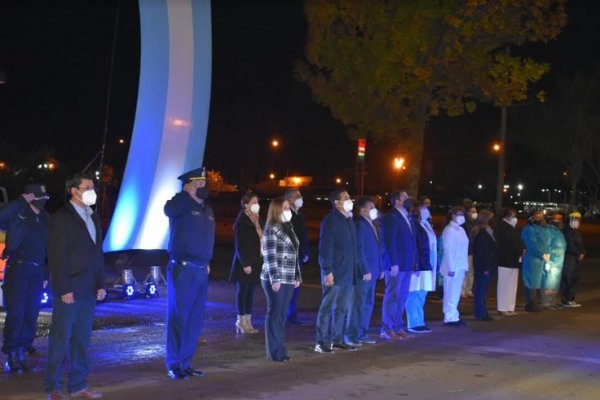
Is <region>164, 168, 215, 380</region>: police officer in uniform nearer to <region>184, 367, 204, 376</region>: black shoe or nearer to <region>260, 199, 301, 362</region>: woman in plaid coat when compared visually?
<region>184, 367, 204, 376</region>: black shoe

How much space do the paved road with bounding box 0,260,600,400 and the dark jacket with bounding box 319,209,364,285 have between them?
1009mm

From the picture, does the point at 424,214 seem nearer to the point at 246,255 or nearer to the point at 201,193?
the point at 246,255

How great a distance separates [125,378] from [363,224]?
12.5 feet

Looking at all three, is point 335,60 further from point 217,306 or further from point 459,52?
point 217,306

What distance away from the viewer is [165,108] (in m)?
14.9

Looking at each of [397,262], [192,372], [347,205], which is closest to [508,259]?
[397,262]

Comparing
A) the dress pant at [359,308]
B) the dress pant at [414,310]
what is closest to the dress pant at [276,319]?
the dress pant at [359,308]

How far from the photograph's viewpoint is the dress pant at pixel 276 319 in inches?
377

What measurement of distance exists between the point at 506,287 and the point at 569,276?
2.46 m

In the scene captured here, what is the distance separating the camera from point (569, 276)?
16.6 m

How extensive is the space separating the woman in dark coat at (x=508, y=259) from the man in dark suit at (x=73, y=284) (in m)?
9.00

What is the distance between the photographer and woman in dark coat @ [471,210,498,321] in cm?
1383

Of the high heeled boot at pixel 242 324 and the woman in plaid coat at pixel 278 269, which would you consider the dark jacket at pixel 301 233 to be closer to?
the high heeled boot at pixel 242 324

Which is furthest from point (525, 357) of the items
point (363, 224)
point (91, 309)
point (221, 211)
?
point (221, 211)
